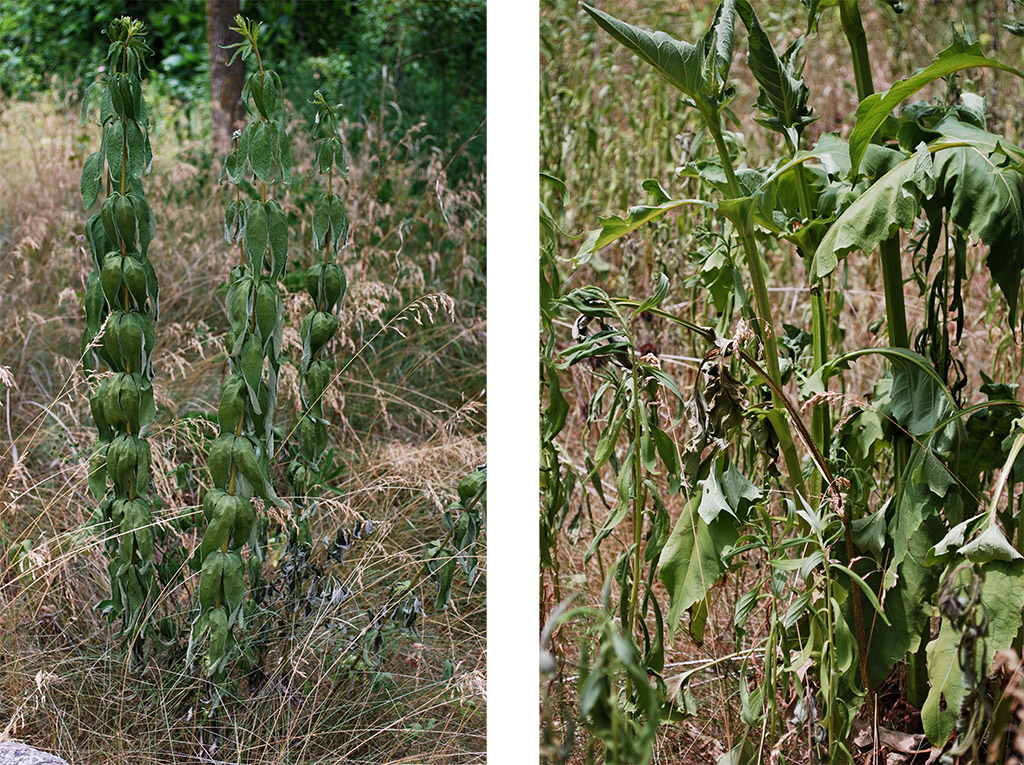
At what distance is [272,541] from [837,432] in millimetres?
1212

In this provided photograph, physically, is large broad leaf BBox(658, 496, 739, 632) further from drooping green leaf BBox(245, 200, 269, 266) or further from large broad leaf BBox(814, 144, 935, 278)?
drooping green leaf BBox(245, 200, 269, 266)

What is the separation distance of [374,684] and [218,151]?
2830 millimetres

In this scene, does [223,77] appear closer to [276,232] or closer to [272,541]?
[272,541]

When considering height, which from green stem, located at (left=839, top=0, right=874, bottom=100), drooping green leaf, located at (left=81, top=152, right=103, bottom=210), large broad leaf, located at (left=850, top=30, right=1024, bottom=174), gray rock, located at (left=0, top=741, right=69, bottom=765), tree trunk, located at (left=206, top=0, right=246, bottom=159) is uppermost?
tree trunk, located at (left=206, top=0, right=246, bottom=159)

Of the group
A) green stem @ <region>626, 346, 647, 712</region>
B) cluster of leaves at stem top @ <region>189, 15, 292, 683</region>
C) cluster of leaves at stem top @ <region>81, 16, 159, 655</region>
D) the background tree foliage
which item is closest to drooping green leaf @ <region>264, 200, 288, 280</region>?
cluster of leaves at stem top @ <region>189, 15, 292, 683</region>

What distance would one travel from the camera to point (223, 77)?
13.3 ft

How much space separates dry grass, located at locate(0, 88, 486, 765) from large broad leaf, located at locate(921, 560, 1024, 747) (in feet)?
2.37

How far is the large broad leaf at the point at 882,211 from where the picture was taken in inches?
37.7

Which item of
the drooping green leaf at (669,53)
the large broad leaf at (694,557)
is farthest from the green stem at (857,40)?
the large broad leaf at (694,557)

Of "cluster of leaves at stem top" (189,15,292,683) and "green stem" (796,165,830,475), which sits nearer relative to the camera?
"green stem" (796,165,830,475)

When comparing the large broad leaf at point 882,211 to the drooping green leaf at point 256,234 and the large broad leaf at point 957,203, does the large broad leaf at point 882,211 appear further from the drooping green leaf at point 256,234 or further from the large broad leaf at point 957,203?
the drooping green leaf at point 256,234

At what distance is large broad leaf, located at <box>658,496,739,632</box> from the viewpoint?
1065 millimetres

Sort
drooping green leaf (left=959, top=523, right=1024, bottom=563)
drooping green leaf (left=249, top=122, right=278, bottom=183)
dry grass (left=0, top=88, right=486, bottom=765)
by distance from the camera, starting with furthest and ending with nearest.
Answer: dry grass (left=0, top=88, right=486, bottom=765) → drooping green leaf (left=249, top=122, right=278, bottom=183) → drooping green leaf (left=959, top=523, right=1024, bottom=563)

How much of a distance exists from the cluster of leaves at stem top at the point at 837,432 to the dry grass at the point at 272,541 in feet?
1.85
